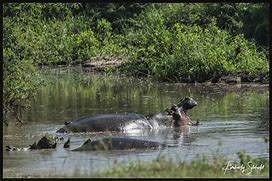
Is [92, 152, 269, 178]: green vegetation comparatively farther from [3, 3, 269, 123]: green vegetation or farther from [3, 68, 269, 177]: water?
[3, 3, 269, 123]: green vegetation

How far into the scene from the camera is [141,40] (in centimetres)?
2895

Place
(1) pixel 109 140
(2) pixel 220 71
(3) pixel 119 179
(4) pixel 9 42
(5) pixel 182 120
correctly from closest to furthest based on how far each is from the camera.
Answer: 1. (3) pixel 119 179
2. (1) pixel 109 140
3. (4) pixel 9 42
4. (5) pixel 182 120
5. (2) pixel 220 71

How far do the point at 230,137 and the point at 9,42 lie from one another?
14.5 ft

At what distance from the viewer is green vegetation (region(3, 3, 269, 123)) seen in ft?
49.0

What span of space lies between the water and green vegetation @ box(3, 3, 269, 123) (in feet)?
2.73

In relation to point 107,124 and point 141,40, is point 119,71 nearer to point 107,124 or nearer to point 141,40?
point 141,40

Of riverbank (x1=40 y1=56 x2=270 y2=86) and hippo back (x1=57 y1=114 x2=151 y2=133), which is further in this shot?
riverbank (x1=40 y1=56 x2=270 y2=86)

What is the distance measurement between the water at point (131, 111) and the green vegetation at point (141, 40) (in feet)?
2.73

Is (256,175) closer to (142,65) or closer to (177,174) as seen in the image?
(177,174)

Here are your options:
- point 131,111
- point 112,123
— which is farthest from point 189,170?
point 131,111

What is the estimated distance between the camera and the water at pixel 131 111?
37.6 feet

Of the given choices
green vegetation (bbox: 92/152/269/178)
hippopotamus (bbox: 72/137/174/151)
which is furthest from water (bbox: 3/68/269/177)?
green vegetation (bbox: 92/152/269/178)

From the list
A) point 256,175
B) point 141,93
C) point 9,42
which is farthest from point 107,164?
point 141,93

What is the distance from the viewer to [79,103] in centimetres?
2086
